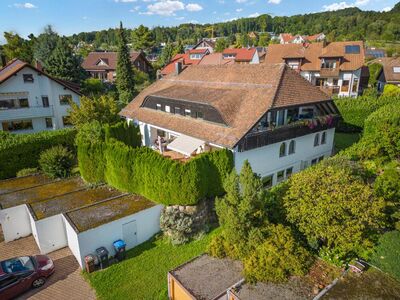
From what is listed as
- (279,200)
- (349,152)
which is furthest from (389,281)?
(349,152)

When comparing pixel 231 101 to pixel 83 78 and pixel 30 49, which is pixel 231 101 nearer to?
pixel 83 78

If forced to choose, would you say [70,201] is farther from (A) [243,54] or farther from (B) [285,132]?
(A) [243,54]

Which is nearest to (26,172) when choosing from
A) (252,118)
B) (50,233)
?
(50,233)

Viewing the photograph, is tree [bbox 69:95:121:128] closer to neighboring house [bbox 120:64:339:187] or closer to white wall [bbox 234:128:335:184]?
neighboring house [bbox 120:64:339:187]

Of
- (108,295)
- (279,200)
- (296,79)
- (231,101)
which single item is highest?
(296,79)

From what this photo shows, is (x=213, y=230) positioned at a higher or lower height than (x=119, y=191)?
lower

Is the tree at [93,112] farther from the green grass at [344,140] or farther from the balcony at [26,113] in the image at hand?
the green grass at [344,140]
